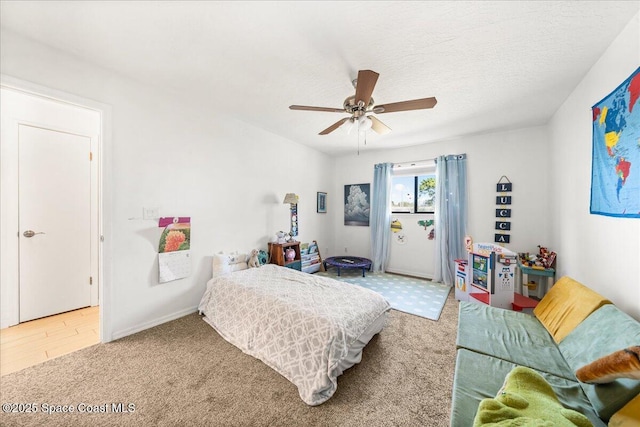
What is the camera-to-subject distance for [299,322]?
6.00ft

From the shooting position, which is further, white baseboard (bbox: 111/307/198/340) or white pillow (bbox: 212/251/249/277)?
white pillow (bbox: 212/251/249/277)

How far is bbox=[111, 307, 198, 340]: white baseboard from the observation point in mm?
2223

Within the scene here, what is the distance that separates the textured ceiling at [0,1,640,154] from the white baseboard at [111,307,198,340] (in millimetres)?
2573

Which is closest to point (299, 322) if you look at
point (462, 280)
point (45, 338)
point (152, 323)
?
point (152, 323)

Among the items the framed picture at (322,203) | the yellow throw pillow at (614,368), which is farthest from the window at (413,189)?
the yellow throw pillow at (614,368)

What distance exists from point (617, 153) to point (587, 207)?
689 millimetres

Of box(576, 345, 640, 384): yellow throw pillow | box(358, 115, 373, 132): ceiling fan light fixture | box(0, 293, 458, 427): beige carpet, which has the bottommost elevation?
box(0, 293, 458, 427): beige carpet

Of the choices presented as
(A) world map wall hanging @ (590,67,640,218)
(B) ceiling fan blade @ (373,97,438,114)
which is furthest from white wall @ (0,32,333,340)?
(A) world map wall hanging @ (590,67,640,218)

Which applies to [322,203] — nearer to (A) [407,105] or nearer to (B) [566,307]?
(A) [407,105]

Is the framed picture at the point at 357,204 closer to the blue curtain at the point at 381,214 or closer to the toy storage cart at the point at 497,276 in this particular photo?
the blue curtain at the point at 381,214

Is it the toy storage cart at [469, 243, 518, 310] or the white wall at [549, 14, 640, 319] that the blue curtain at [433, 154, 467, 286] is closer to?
the toy storage cart at [469, 243, 518, 310]

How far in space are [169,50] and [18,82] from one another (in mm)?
1135

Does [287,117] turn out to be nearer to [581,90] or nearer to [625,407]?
[581,90]

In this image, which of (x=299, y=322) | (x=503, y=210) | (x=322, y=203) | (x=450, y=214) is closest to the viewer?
(x=299, y=322)
